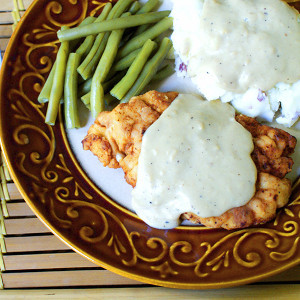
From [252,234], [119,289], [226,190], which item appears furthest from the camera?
[119,289]

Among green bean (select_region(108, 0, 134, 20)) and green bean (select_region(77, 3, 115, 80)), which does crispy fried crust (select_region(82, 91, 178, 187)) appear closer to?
green bean (select_region(77, 3, 115, 80))

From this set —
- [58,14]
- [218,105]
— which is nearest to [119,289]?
[218,105]

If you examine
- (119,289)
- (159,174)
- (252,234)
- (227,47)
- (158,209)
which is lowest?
(119,289)

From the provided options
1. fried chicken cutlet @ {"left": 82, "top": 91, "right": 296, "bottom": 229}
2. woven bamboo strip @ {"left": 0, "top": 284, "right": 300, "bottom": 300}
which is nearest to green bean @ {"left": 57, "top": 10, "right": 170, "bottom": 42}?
fried chicken cutlet @ {"left": 82, "top": 91, "right": 296, "bottom": 229}

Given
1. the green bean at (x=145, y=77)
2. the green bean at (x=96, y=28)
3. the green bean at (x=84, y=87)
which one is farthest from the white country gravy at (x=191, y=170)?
the green bean at (x=96, y=28)

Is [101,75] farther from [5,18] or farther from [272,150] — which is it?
[272,150]

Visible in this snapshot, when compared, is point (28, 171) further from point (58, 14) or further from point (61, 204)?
point (58, 14)
